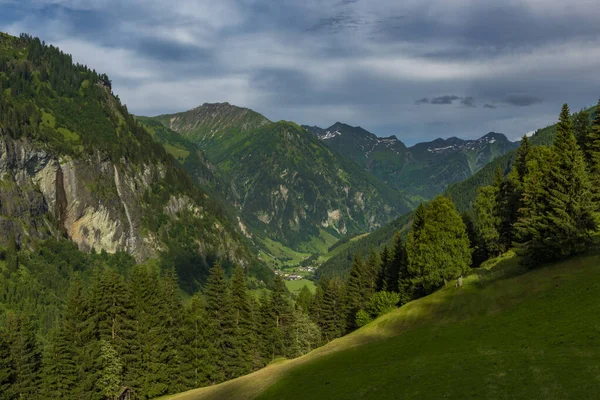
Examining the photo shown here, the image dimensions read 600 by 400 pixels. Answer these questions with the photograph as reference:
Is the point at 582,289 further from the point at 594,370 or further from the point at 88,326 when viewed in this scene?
the point at 88,326

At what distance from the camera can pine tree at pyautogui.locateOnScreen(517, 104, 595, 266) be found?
59.9 m

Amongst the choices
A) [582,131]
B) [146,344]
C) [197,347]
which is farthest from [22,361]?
[582,131]

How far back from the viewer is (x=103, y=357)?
7025cm

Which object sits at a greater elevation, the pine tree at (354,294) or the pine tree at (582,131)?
the pine tree at (582,131)

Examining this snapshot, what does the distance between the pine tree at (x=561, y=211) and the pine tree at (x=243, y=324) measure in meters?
48.4

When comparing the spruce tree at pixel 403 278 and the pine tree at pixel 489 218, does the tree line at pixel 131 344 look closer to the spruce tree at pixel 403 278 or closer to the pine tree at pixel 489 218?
the spruce tree at pixel 403 278

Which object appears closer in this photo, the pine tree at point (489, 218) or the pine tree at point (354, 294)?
the pine tree at point (489, 218)

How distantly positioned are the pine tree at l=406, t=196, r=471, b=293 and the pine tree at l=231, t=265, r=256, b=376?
31252 millimetres

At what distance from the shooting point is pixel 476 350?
4044 cm

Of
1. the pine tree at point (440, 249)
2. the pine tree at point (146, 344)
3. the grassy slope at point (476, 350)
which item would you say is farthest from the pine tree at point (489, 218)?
the pine tree at point (146, 344)

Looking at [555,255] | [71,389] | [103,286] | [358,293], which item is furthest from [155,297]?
[555,255]

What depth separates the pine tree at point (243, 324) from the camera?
3258 inches

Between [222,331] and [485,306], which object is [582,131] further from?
[222,331]

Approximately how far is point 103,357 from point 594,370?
6528 centimetres
